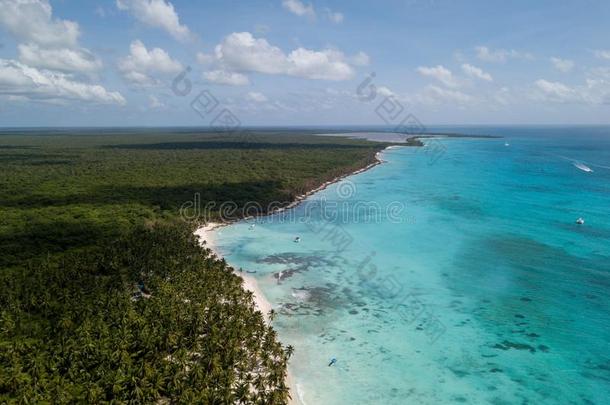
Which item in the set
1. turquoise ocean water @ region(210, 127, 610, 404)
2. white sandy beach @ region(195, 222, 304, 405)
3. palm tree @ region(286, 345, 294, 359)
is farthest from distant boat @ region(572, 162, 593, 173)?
palm tree @ region(286, 345, 294, 359)

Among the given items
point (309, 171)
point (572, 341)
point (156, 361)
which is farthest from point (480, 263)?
point (309, 171)

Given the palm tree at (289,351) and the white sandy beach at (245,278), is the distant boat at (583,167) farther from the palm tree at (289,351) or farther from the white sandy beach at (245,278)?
the palm tree at (289,351)

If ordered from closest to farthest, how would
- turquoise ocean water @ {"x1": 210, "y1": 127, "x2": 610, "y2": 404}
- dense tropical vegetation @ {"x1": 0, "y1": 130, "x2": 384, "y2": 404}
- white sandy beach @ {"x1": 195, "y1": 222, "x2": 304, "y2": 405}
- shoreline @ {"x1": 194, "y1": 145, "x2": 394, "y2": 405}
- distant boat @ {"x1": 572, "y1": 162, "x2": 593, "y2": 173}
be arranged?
1. dense tropical vegetation @ {"x1": 0, "y1": 130, "x2": 384, "y2": 404}
2. white sandy beach @ {"x1": 195, "y1": 222, "x2": 304, "y2": 405}
3. shoreline @ {"x1": 194, "y1": 145, "x2": 394, "y2": 405}
4. turquoise ocean water @ {"x1": 210, "y1": 127, "x2": 610, "y2": 404}
5. distant boat @ {"x1": 572, "y1": 162, "x2": 593, "y2": 173}

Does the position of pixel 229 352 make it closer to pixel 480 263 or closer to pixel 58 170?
pixel 480 263

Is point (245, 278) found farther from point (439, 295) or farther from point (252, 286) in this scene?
point (439, 295)

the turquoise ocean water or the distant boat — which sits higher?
the distant boat

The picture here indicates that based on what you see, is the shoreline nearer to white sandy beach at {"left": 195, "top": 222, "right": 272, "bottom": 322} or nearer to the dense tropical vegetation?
white sandy beach at {"left": 195, "top": 222, "right": 272, "bottom": 322}

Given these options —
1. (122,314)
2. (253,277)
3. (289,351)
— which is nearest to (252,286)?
(253,277)

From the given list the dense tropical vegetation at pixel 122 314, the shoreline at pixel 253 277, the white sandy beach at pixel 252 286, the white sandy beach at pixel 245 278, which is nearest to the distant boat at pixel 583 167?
the shoreline at pixel 253 277
